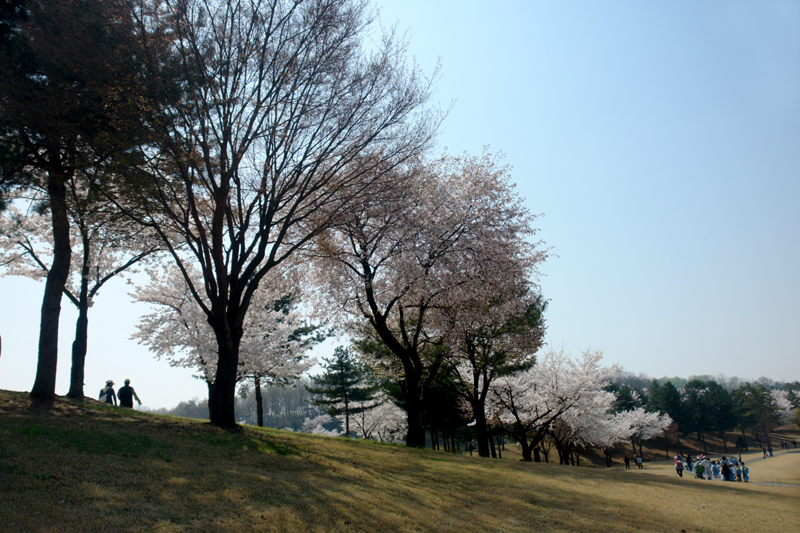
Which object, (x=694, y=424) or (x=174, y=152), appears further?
(x=694, y=424)

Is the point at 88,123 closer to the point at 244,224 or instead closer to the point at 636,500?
the point at 244,224

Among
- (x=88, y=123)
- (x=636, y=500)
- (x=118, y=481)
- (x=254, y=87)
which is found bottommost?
(x=636, y=500)

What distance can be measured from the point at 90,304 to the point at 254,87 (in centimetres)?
1320

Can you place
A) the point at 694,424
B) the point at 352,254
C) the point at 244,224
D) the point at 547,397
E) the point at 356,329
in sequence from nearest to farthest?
1. the point at 244,224
2. the point at 352,254
3. the point at 356,329
4. the point at 547,397
5. the point at 694,424

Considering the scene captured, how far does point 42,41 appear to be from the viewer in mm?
9414

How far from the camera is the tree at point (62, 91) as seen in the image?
9.59m

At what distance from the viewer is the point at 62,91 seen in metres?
10.3

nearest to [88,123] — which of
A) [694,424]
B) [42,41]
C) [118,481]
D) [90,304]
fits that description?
[42,41]

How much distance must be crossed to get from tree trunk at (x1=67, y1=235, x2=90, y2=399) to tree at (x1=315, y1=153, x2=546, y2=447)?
28.4 ft

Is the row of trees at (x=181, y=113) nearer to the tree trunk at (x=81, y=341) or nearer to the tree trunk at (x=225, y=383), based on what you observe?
the tree trunk at (x=225, y=383)

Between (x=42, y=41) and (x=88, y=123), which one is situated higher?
(x=42, y=41)

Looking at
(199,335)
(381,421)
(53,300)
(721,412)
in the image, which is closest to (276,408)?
(381,421)

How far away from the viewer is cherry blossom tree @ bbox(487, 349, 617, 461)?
29.1m

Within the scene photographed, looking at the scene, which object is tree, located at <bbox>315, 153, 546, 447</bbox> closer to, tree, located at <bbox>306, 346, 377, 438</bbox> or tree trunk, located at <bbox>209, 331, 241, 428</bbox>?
tree trunk, located at <bbox>209, 331, 241, 428</bbox>
